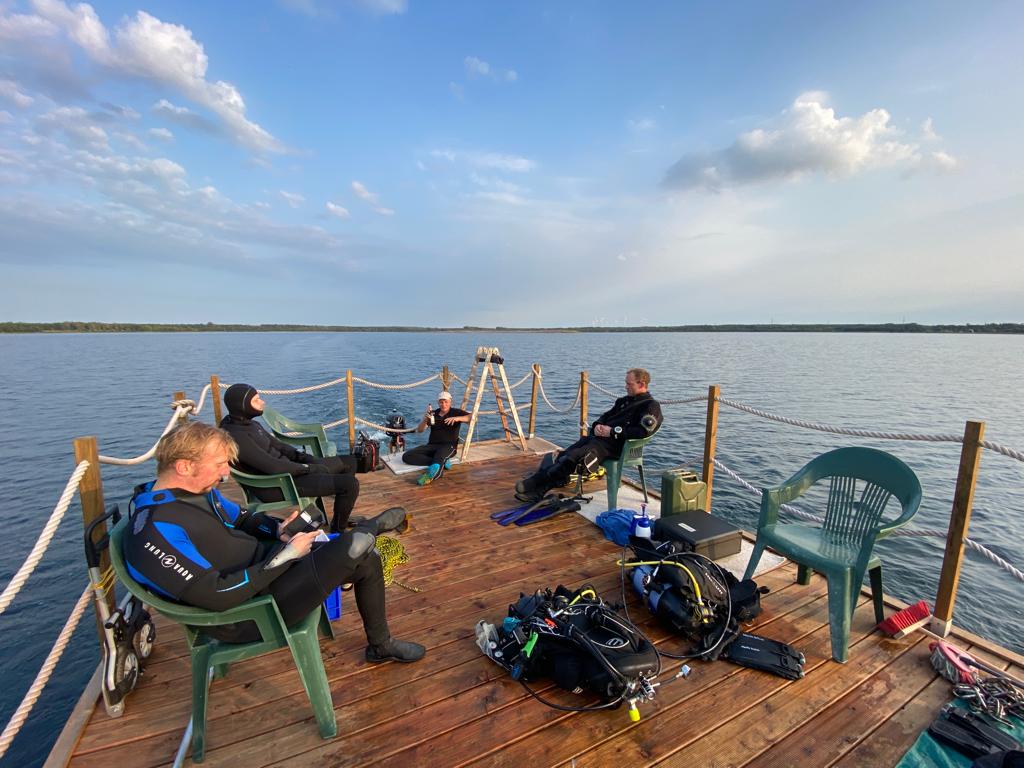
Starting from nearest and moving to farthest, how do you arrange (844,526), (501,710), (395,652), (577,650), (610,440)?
(501,710) → (577,650) → (395,652) → (844,526) → (610,440)

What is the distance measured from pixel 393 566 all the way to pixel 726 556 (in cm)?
277

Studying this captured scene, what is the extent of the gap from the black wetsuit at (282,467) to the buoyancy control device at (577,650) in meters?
1.93

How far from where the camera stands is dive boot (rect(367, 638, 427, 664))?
8.45ft

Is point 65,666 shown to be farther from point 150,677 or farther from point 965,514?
point 965,514

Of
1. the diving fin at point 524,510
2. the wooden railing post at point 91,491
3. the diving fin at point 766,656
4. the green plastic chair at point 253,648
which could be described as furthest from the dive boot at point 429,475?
the diving fin at point 766,656

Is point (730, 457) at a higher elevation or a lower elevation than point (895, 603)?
lower

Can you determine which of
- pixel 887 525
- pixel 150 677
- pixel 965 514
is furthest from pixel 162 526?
pixel 965 514

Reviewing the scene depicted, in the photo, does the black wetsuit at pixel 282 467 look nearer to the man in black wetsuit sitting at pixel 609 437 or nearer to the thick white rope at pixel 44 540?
the thick white rope at pixel 44 540

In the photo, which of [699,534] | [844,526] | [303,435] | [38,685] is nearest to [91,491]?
[38,685]

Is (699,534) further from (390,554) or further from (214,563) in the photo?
(214,563)

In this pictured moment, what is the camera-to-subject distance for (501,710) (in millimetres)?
2279

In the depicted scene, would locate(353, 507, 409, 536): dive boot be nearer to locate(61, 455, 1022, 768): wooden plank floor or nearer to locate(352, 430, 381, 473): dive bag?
locate(61, 455, 1022, 768): wooden plank floor

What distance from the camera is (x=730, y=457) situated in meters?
11.5

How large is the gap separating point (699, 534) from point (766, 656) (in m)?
1.06
